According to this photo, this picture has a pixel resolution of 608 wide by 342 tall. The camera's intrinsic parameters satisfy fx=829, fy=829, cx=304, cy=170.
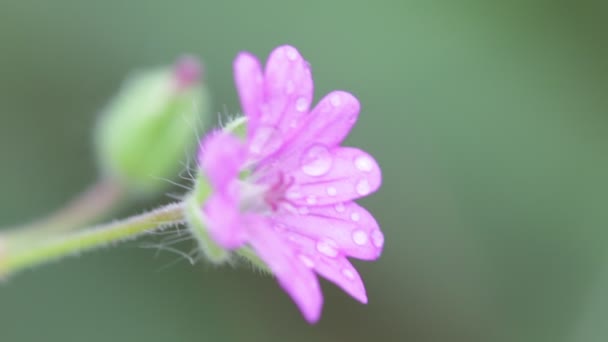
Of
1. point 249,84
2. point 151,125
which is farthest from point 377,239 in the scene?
point 151,125

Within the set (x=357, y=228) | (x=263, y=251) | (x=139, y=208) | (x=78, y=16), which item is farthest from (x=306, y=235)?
(x=78, y=16)

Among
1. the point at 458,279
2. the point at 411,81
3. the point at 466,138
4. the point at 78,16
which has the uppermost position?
the point at 78,16

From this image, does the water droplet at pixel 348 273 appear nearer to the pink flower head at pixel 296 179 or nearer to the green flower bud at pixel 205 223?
the pink flower head at pixel 296 179

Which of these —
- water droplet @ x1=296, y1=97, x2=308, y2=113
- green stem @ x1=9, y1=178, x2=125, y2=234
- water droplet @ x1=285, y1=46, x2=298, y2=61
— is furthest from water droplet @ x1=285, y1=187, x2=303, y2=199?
green stem @ x1=9, y1=178, x2=125, y2=234

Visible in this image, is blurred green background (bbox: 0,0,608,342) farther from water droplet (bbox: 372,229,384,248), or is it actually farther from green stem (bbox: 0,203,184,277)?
water droplet (bbox: 372,229,384,248)

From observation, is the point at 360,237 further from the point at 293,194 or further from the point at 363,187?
the point at 293,194

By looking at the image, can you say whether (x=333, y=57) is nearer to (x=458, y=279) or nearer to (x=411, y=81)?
(x=411, y=81)
